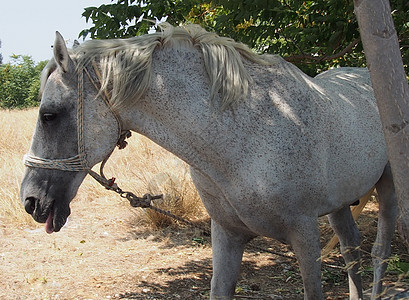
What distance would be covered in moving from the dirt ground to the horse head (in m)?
2.06

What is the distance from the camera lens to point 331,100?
2.74 metres

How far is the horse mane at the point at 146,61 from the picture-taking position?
2145 millimetres

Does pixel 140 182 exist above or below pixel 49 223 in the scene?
below

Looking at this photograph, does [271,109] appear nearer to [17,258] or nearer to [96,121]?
[96,121]

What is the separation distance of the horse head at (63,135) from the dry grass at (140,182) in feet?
12.8

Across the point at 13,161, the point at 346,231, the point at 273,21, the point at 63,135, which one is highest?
the point at 273,21

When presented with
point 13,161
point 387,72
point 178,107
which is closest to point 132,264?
point 178,107

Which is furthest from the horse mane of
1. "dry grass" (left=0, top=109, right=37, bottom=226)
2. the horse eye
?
"dry grass" (left=0, top=109, right=37, bottom=226)

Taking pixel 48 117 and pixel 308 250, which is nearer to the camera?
pixel 48 117

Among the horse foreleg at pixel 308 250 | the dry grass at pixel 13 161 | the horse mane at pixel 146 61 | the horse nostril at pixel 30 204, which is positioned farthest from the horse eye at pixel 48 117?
the dry grass at pixel 13 161

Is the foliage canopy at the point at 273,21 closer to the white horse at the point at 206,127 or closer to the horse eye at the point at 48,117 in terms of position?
the white horse at the point at 206,127

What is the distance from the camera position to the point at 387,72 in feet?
6.04

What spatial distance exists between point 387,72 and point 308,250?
3.32ft

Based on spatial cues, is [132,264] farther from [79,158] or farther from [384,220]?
[79,158]
